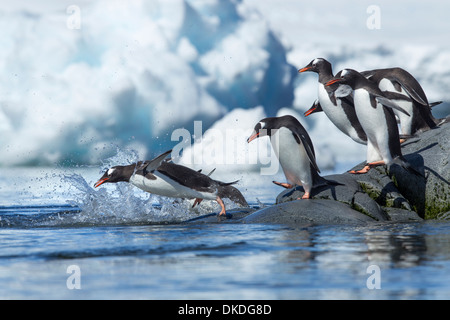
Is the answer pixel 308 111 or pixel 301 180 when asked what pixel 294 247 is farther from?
pixel 308 111

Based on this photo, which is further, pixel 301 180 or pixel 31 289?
pixel 301 180

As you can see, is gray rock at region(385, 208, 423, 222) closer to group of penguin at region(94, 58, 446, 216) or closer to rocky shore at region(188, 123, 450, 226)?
rocky shore at region(188, 123, 450, 226)

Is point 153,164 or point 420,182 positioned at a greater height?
point 153,164

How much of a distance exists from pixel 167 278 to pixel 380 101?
5710 millimetres

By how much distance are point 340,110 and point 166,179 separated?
9.88 ft

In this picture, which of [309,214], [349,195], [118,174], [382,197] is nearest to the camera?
[309,214]

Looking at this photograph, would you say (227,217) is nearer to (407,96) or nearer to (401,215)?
(401,215)

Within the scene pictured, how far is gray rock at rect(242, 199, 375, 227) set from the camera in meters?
8.83

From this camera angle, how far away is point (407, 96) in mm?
10820

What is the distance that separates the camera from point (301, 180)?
31.4ft

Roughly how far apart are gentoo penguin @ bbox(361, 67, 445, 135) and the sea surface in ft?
9.07

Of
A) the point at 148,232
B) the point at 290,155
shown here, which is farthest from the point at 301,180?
the point at 148,232

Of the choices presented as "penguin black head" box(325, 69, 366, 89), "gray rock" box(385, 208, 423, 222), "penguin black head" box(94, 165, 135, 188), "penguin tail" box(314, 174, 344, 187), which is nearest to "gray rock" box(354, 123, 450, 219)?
"gray rock" box(385, 208, 423, 222)

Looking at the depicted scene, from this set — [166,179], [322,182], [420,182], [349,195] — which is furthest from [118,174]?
[420,182]
